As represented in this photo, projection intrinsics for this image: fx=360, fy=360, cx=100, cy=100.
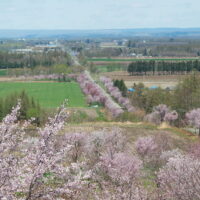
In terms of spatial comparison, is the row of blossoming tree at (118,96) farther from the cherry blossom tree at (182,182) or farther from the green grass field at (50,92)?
the cherry blossom tree at (182,182)

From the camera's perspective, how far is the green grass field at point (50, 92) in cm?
5594

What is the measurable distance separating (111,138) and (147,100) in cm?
2476

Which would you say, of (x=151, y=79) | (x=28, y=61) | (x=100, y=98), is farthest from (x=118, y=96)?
(x=28, y=61)

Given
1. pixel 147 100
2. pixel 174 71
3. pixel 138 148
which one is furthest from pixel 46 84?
pixel 138 148

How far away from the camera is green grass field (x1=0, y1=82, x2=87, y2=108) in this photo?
184ft

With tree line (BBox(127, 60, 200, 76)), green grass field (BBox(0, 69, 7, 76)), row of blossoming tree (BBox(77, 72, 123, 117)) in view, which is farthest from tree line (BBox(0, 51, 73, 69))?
row of blossoming tree (BBox(77, 72, 123, 117))

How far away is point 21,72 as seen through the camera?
284 feet

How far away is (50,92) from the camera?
2579 inches

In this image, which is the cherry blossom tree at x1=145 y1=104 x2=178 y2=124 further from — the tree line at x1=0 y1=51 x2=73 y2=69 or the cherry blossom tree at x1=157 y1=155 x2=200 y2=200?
the tree line at x1=0 y1=51 x2=73 y2=69

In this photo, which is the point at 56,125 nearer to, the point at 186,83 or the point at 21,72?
the point at 186,83

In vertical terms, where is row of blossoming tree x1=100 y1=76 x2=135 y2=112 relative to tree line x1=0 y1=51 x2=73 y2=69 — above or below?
below

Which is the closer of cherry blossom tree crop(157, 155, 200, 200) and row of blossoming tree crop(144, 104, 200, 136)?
cherry blossom tree crop(157, 155, 200, 200)

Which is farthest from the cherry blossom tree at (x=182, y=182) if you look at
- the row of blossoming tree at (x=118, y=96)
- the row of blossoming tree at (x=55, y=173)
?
the row of blossoming tree at (x=118, y=96)

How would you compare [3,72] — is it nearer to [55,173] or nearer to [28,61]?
[28,61]
